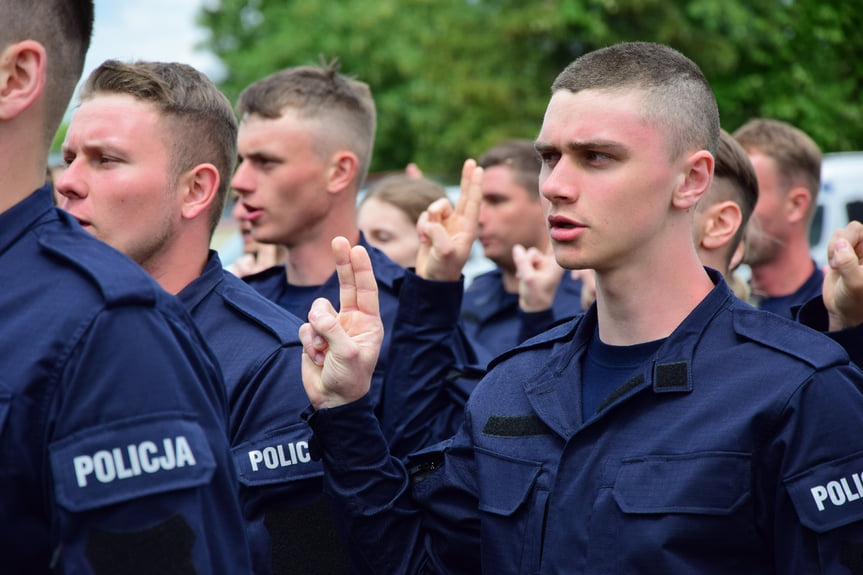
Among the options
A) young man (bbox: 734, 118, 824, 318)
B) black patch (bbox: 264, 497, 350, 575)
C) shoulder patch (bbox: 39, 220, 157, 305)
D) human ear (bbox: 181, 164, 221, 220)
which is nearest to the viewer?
shoulder patch (bbox: 39, 220, 157, 305)

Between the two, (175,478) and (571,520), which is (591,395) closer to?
(571,520)

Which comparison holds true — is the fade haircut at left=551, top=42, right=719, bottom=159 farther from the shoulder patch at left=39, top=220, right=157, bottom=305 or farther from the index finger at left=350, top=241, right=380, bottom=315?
the shoulder patch at left=39, top=220, right=157, bottom=305

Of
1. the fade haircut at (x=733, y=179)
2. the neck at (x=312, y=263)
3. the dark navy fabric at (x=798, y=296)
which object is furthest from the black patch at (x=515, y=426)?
the dark navy fabric at (x=798, y=296)

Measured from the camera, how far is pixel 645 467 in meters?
2.32

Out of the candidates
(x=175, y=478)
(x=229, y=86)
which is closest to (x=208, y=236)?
(x=175, y=478)

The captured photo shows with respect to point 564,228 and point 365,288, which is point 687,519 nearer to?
point 564,228

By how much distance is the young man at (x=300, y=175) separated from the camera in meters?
4.62

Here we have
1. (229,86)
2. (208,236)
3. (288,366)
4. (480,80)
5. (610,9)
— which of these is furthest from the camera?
(229,86)

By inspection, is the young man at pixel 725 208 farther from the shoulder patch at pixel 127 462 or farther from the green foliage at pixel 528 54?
the green foliage at pixel 528 54

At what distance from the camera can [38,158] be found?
1868 millimetres

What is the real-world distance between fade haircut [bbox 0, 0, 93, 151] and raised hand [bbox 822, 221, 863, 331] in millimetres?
2046

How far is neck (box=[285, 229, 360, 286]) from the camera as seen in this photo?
4590 millimetres

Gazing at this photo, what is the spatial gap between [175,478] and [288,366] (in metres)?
1.35

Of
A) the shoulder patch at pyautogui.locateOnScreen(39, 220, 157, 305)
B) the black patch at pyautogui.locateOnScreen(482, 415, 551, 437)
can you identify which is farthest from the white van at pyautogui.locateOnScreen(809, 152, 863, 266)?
the shoulder patch at pyautogui.locateOnScreen(39, 220, 157, 305)
